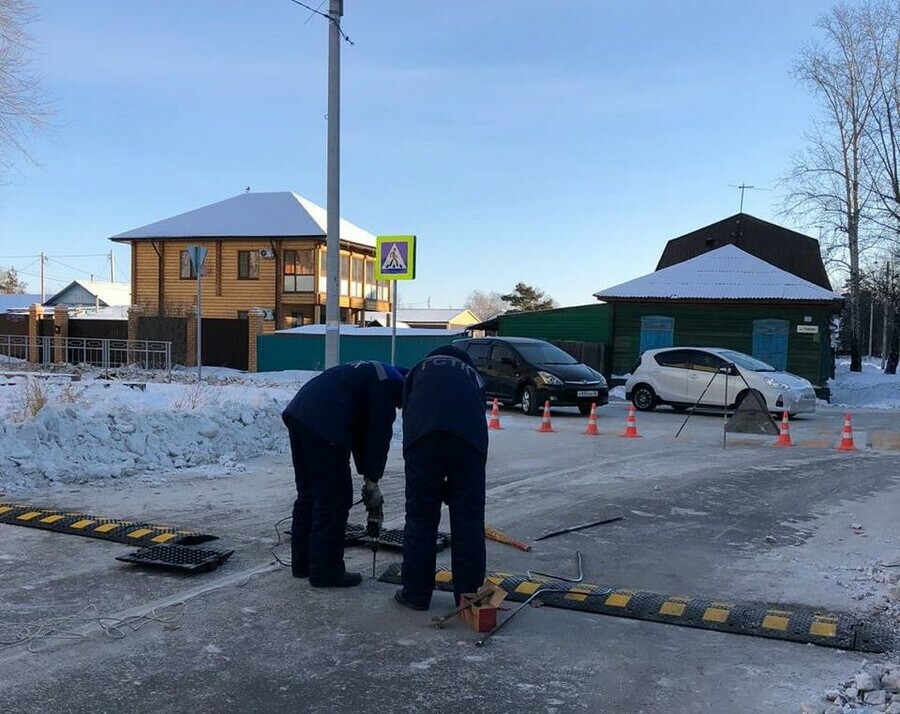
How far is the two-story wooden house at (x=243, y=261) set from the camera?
37906mm

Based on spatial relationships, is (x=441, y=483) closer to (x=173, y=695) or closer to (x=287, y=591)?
(x=287, y=591)

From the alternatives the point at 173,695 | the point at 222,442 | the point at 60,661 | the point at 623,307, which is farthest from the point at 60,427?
the point at 623,307

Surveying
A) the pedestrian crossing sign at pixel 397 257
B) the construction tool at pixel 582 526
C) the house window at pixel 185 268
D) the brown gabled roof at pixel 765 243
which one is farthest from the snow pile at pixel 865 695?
the brown gabled roof at pixel 765 243

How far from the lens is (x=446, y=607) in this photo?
16.6 feet

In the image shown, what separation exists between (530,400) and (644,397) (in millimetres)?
3583

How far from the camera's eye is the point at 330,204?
12.2m

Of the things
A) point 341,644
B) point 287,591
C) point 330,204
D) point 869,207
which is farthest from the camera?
point 869,207

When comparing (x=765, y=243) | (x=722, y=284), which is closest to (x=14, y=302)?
(x=765, y=243)

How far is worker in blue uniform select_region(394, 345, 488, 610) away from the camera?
15.8 feet

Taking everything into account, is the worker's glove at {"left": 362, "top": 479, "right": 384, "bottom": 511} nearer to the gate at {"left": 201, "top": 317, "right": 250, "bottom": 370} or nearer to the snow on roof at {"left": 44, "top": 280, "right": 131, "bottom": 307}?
the gate at {"left": 201, "top": 317, "right": 250, "bottom": 370}

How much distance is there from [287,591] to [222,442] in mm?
5671

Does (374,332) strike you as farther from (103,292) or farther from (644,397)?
(103,292)

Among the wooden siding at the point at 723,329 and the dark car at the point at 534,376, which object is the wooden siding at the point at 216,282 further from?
the dark car at the point at 534,376

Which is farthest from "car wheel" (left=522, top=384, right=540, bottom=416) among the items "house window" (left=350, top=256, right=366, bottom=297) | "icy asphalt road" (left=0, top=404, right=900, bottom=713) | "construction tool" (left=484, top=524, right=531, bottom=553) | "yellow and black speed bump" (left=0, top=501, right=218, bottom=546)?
"house window" (left=350, top=256, right=366, bottom=297)
